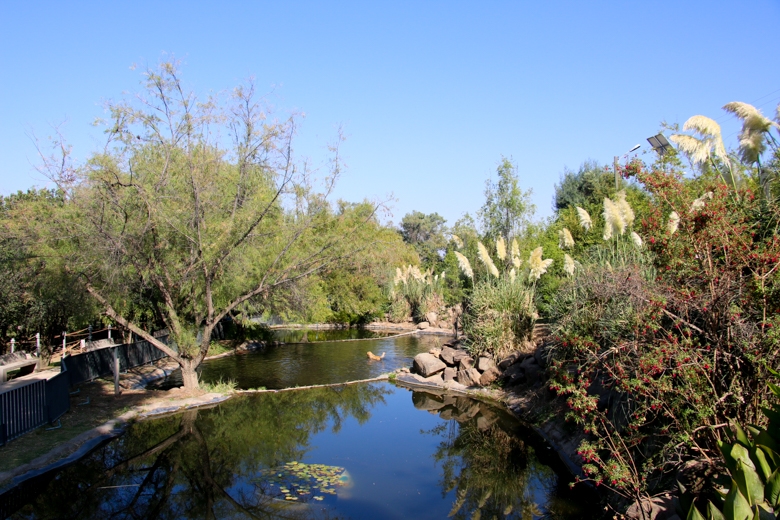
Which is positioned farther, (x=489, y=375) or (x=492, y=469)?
(x=489, y=375)

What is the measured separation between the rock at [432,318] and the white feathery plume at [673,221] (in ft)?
74.2

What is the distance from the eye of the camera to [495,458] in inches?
351

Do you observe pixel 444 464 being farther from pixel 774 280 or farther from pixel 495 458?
pixel 774 280

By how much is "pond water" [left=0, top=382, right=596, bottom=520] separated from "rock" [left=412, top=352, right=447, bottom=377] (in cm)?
296

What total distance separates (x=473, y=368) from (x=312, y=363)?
6779mm

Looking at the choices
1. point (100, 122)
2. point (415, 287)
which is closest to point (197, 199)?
point (100, 122)

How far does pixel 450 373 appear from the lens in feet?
48.3

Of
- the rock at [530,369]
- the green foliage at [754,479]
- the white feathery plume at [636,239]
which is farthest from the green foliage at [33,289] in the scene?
the green foliage at [754,479]

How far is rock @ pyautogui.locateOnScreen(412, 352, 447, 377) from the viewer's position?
15133 mm

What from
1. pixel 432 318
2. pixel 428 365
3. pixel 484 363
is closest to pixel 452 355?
pixel 428 365

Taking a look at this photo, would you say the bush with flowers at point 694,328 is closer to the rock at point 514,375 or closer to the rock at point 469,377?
the rock at point 514,375

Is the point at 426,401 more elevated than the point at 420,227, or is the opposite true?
the point at 420,227

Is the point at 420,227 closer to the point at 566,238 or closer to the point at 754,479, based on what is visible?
the point at 566,238

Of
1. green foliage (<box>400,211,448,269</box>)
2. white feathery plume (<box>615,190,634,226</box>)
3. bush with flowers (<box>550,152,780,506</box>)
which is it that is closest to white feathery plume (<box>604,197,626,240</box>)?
white feathery plume (<box>615,190,634,226</box>)
